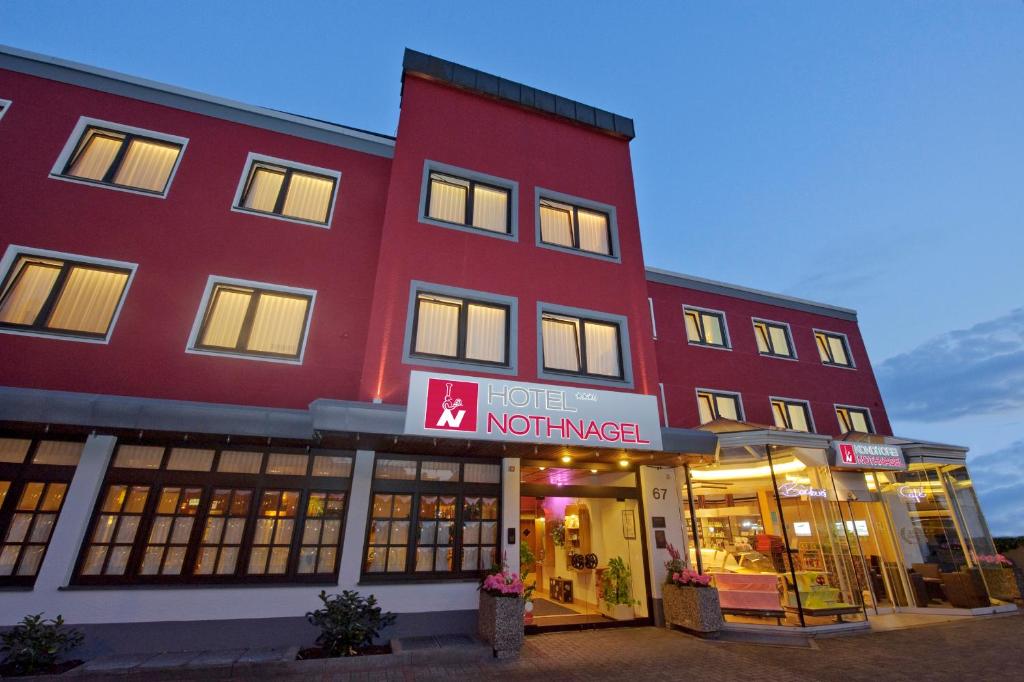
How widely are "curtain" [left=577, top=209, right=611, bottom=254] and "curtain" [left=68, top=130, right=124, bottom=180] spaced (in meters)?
10.8

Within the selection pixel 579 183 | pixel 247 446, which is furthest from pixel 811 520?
pixel 247 446

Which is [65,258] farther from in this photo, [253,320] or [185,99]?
[185,99]

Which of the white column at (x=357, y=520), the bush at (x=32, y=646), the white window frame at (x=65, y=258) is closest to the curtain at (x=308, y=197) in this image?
the white window frame at (x=65, y=258)

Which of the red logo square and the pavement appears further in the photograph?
the red logo square

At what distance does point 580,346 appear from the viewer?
35.1ft

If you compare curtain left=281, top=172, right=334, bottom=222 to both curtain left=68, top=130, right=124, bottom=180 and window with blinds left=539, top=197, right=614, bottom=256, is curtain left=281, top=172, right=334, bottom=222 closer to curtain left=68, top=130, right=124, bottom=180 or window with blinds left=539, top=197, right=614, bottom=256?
curtain left=68, top=130, right=124, bottom=180

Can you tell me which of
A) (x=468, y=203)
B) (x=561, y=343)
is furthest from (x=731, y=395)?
(x=468, y=203)

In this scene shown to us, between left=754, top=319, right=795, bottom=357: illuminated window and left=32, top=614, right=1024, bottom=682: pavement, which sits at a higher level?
left=754, top=319, right=795, bottom=357: illuminated window

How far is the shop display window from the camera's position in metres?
7.07

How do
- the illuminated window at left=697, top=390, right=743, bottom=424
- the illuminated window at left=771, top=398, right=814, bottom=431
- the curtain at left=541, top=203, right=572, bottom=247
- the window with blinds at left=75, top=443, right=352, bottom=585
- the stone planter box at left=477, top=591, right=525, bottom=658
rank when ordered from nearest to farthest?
the window with blinds at left=75, top=443, right=352, bottom=585 < the stone planter box at left=477, top=591, right=525, bottom=658 < the curtain at left=541, top=203, right=572, bottom=247 < the illuminated window at left=697, top=390, right=743, bottom=424 < the illuminated window at left=771, top=398, right=814, bottom=431

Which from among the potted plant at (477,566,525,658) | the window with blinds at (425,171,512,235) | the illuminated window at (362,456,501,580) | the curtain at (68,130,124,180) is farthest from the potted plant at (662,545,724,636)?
the curtain at (68,130,124,180)

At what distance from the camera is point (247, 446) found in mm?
8461

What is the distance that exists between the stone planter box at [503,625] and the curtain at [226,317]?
22.8 ft

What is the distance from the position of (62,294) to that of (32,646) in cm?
582
